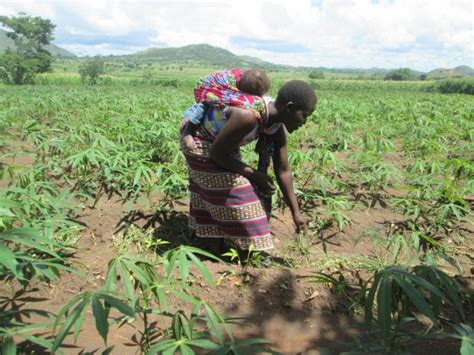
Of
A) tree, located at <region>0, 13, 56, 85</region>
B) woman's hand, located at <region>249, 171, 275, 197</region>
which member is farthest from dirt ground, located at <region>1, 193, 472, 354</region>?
tree, located at <region>0, 13, 56, 85</region>

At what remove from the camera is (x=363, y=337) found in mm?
1662

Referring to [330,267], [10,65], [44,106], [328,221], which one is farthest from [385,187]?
[10,65]

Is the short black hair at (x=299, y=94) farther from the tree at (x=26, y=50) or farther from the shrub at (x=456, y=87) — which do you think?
the tree at (x=26, y=50)

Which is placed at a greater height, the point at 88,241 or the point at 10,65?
the point at 10,65

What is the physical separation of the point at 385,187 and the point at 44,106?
757 cm

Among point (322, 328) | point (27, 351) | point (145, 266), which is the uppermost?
point (145, 266)

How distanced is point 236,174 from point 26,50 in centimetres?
5029

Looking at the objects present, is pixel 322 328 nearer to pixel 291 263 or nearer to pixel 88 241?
pixel 291 263

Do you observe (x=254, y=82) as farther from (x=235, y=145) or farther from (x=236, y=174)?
(x=236, y=174)

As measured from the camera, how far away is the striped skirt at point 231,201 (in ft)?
7.17

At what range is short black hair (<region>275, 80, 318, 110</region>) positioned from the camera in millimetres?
1870

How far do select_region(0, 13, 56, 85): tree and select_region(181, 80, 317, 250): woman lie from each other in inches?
1643

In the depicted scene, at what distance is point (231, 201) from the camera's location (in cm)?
220

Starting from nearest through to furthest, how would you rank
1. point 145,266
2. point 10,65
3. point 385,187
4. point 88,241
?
point 145,266
point 88,241
point 385,187
point 10,65
